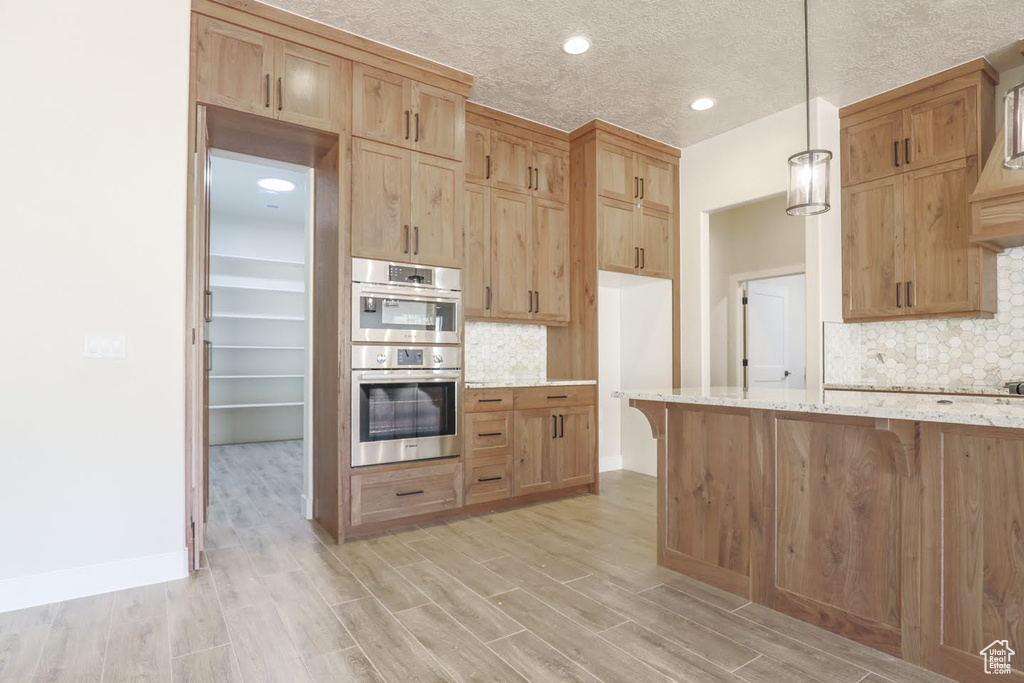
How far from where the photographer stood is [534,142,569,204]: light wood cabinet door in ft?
14.9

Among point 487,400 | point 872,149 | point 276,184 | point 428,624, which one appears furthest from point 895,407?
point 276,184

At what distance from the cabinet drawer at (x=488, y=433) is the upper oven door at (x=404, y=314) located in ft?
1.89

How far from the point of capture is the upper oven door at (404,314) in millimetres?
3244

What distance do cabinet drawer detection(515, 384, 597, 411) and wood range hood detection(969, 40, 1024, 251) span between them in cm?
259

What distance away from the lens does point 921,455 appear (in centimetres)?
186

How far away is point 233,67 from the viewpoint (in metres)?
2.87

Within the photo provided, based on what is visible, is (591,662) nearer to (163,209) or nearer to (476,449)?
(476,449)

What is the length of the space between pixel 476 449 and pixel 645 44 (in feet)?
9.06

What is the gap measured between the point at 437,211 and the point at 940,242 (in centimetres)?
332

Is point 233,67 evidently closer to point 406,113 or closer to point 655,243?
point 406,113

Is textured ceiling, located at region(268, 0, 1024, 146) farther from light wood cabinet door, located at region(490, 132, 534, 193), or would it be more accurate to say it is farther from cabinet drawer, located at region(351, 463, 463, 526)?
cabinet drawer, located at region(351, 463, 463, 526)

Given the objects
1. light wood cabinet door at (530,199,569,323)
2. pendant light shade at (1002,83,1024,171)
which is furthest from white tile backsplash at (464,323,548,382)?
pendant light shade at (1002,83,1024,171)

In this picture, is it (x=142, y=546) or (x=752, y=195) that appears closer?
(x=142, y=546)

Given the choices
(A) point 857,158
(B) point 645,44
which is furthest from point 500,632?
(A) point 857,158
